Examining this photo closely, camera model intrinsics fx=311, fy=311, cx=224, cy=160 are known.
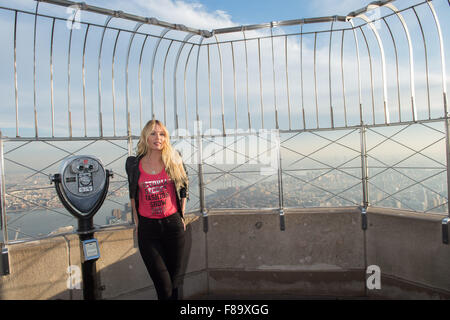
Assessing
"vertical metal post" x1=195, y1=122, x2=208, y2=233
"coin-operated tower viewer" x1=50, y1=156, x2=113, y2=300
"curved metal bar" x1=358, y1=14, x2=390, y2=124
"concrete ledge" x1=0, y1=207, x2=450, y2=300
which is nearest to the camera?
"coin-operated tower viewer" x1=50, y1=156, x2=113, y2=300

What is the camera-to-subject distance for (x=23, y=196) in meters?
3.34

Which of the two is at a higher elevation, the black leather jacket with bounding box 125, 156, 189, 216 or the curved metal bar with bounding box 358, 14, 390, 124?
the curved metal bar with bounding box 358, 14, 390, 124

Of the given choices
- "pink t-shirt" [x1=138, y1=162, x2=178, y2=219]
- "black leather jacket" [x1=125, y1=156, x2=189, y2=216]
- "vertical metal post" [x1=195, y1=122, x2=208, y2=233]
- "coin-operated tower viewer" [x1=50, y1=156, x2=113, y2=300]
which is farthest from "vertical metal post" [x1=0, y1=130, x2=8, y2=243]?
"vertical metal post" [x1=195, y1=122, x2=208, y2=233]

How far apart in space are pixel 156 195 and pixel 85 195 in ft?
2.38

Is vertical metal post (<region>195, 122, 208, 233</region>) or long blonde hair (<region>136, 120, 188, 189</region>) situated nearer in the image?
long blonde hair (<region>136, 120, 188, 189</region>)

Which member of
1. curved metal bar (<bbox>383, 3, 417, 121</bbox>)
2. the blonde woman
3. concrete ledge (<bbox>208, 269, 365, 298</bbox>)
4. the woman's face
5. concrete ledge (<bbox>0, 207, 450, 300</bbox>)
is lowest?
concrete ledge (<bbox>208, 269, 365, 298</bbox>)

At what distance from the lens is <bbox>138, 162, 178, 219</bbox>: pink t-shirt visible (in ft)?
8.78

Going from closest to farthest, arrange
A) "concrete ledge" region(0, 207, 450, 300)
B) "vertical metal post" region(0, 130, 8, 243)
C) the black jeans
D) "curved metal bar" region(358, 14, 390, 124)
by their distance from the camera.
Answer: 1. the black jeans
2. "vertical metal post" region(0, 130, 8, 243)
3. "concrete ledge" region(0, 207, 450, 300)
4. "curved metal bar" region(358, 14, 390, 124)

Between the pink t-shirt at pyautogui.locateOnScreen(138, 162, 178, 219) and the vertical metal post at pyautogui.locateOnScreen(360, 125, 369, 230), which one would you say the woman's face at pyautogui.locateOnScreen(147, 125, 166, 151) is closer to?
the pink t-shirt at pyautogui.locateOnScreen(138, 162, 178, 219)

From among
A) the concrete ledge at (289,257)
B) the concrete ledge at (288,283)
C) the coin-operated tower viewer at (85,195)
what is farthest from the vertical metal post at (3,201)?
the concrete ledge at (288,283)

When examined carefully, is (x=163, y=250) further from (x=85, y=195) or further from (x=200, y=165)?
(x=200, y=165)

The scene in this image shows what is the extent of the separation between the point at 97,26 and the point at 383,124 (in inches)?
143

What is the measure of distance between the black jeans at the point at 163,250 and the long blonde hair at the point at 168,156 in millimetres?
326

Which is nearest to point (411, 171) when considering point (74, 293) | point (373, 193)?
point (373, 193)
